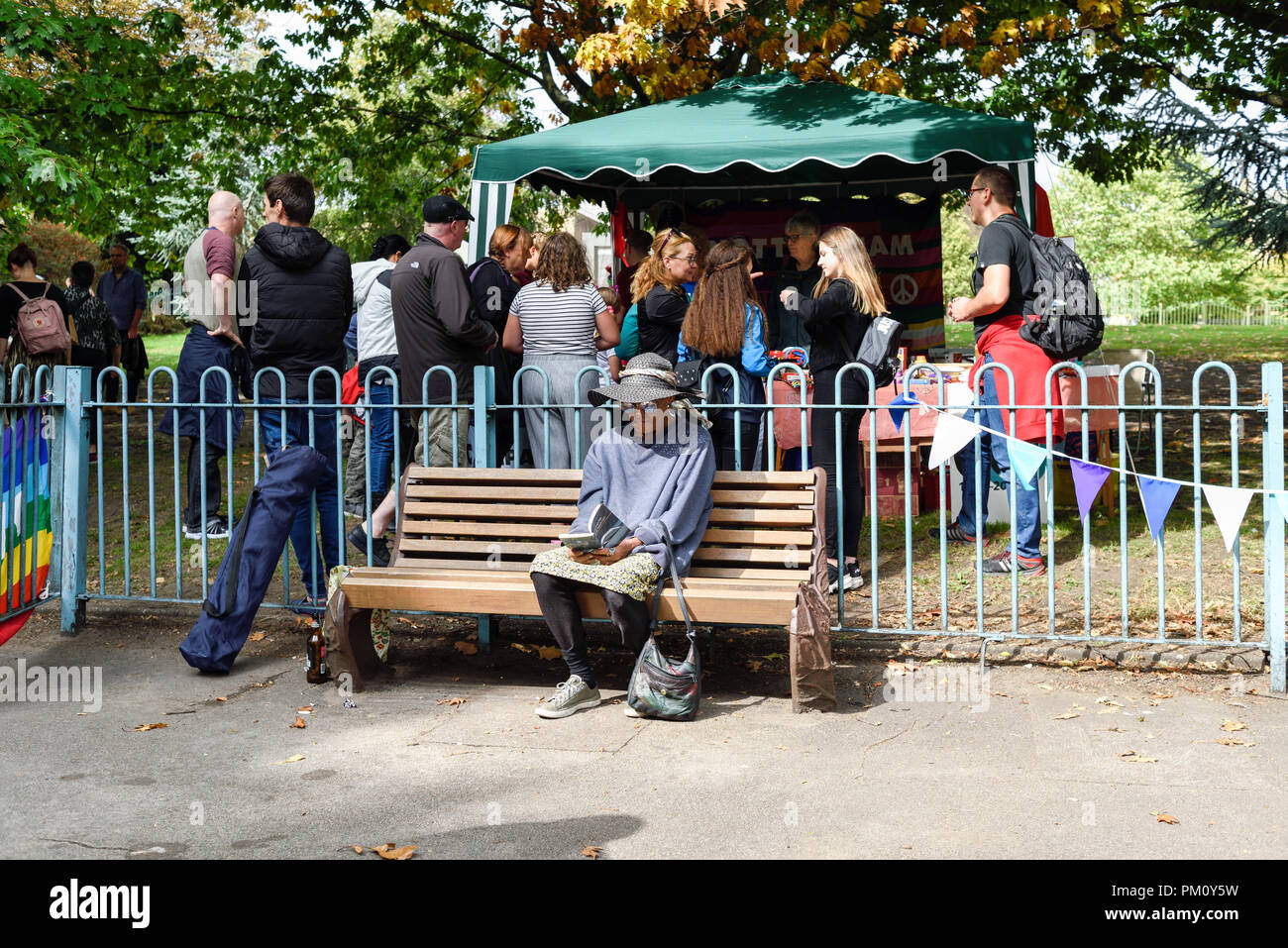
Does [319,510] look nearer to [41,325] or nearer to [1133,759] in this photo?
[1133,759]

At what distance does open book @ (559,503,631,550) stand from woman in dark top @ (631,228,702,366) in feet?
6.99

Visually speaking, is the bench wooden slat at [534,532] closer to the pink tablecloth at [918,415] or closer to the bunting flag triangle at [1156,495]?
the bunting flag triangle at [1156,495]

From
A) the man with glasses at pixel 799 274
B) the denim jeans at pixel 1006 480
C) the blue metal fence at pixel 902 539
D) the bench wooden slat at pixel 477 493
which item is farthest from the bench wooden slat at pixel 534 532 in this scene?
the man with glasses at pixel 799 274

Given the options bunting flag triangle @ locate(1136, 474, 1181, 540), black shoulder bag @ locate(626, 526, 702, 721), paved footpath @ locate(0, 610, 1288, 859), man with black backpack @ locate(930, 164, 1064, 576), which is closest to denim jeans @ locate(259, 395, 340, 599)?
paved footpath @ locate(0, 610, 1288, 859)

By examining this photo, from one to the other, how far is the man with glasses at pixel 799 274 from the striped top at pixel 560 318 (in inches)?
41.4

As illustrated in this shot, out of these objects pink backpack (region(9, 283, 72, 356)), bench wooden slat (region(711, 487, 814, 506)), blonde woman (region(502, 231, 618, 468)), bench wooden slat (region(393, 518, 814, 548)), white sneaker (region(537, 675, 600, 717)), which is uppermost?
pink backpack (region(9, 283, 72, 356))

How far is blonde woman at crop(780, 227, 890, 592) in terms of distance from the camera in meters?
7.14

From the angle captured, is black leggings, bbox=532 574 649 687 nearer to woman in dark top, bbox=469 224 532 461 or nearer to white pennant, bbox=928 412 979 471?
white pennant, bbox=928 412 979 471

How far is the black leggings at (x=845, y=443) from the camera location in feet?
23.6

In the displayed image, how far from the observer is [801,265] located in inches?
333

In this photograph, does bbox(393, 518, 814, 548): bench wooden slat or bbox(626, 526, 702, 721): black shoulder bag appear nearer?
bbox(626, 526, 702, 721): black shoulder bag

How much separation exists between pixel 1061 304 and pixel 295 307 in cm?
419

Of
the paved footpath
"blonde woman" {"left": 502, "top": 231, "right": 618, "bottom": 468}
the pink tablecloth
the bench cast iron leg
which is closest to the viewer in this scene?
the paved footpath
